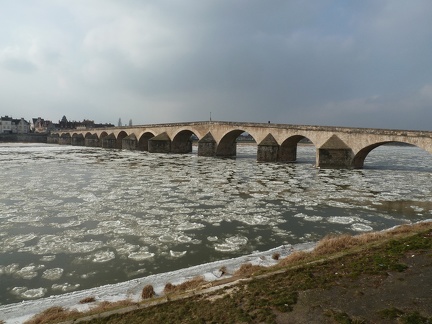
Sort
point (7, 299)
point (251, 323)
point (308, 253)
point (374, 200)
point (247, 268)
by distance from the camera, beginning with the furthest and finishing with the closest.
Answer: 1. point (374, 200)
2. point (308, 253)
3. point (247, 268)
4. point (7, 299)
5. point (251, 323)

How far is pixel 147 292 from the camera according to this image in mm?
4734

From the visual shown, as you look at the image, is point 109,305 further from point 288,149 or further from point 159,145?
point 159,145

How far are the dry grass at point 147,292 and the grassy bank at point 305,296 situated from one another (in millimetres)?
15

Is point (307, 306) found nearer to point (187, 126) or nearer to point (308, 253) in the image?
point (308, 253)

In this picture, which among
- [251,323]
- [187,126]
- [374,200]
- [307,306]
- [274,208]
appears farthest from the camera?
[187,126]

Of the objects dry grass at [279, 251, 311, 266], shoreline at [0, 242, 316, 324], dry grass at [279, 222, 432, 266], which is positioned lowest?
shoreline at [0, 242, 316, 324]

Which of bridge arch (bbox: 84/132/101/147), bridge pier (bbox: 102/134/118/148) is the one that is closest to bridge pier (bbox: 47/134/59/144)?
bridge arch (bbox: 84/132/101/147)

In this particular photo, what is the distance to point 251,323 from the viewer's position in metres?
3.57

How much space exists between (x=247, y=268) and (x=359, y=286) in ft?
6.40

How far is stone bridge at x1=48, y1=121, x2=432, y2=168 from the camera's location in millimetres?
24391

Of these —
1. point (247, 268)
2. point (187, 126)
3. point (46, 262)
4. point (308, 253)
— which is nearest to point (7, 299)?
point (46, 262)

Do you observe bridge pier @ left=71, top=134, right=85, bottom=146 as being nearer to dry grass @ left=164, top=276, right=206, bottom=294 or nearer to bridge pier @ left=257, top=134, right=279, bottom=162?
bridge pier @ left=257, top=134, right=279, bottom=162

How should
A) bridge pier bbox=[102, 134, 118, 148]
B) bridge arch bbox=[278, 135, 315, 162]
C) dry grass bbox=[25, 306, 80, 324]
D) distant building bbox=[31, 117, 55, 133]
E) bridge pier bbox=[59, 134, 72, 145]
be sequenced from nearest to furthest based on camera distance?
dry grass bbox=[25, 306, 80, 324], bridge arch bbox=[278, 135, 315, 162], bridge pier bbox=[102, 134, 118, 148], bridge pier bbox=[59, 134, 72, 145], distant building bbox=[31, 117, 55, 133]

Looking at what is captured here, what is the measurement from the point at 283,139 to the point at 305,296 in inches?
1108
